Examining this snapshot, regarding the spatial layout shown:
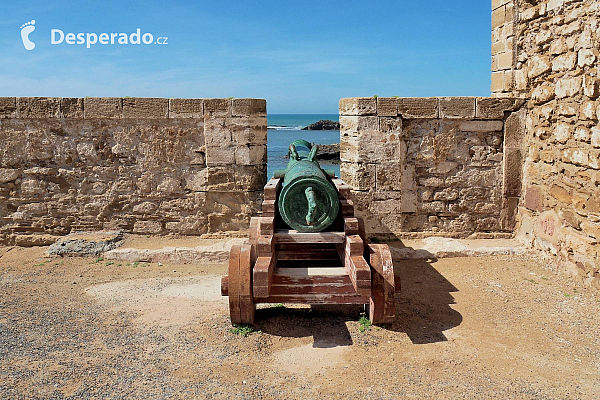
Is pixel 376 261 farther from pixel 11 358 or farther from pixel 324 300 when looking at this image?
pixel 11 358

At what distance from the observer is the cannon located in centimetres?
402

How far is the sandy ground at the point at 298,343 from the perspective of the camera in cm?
329

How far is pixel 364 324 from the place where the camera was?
4172 millimetres

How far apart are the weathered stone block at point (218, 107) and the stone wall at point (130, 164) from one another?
1cm

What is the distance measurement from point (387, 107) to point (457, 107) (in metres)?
0.88

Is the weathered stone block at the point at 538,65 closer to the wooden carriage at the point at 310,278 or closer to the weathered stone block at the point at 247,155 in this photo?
the wooden carriage at the point at 310,278

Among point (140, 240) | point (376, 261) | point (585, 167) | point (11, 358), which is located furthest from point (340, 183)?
point (11, 358)

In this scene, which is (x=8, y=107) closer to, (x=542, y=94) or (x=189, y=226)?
(x=189, y=226)

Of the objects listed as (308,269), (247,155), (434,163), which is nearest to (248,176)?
(247,155)

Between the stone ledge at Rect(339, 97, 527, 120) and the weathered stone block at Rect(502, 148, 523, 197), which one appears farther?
the weathered stone block at Rect(502, 148, 523, 197)

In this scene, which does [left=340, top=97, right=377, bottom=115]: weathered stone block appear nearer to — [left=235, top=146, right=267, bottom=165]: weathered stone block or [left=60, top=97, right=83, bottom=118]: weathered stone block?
[left=235, top=146, right=267, bottom=165]: weathered stone block

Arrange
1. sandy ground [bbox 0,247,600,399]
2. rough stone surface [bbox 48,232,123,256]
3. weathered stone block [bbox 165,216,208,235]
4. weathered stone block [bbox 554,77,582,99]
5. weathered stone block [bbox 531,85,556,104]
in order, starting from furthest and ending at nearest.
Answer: weathered stone block [bbox 165,216,208,235]
rough stone surface [bbox 48,232,123,256]
weathered stone block [bbox 531,85,556,104]
weathered stone block [bbox 554,77,582,99]
sandy ground [bbox 0,247,600,399]

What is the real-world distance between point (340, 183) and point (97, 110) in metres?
3.30

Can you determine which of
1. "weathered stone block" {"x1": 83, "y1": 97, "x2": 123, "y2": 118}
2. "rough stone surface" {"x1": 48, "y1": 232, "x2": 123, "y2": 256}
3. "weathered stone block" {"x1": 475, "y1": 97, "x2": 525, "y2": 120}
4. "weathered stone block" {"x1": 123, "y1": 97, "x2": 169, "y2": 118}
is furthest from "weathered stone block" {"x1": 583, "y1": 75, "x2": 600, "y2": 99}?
"rough stone surface" {"x1": 48, "y1": 232, "x2": 123, "y2": 256}
